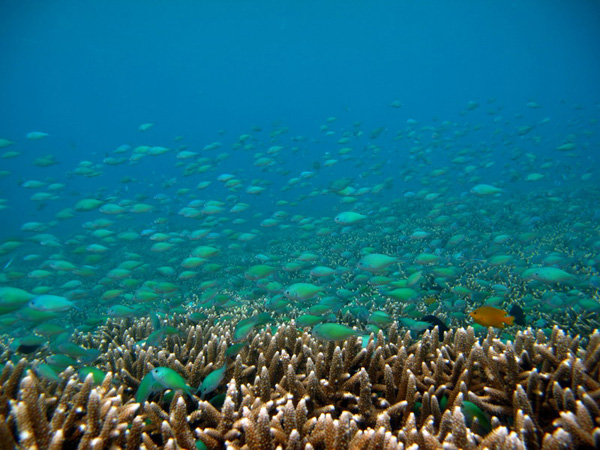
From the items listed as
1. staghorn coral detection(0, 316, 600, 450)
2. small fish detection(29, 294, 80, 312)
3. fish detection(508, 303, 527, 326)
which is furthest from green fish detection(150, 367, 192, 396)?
fish detection(508, 303, 527, 326)

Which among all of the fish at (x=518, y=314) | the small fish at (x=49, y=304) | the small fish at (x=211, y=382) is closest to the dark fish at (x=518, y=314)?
the fish at (x=518, y=314)

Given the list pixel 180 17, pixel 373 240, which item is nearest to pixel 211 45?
pixel 180 17

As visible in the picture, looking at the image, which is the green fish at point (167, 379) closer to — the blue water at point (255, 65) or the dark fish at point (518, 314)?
the dark fish at point (518, 314)

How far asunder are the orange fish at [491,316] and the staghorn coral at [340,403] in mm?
383

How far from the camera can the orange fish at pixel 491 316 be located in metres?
4.06

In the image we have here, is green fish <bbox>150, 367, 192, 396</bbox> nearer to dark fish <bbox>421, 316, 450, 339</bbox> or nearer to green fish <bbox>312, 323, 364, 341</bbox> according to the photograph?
green fish <bbox>312, 323, 364, 341</bbox>

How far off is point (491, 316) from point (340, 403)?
249 centimetres

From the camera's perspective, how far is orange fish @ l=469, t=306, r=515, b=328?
4.06m

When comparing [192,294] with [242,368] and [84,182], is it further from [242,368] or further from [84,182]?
[84,182]

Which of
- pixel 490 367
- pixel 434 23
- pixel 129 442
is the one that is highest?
pixel 434 23

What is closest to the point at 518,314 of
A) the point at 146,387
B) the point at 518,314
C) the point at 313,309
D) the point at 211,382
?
the point at 518,314

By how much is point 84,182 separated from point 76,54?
2978 cm

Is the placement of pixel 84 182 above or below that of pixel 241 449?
above

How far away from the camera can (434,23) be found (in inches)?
3757
